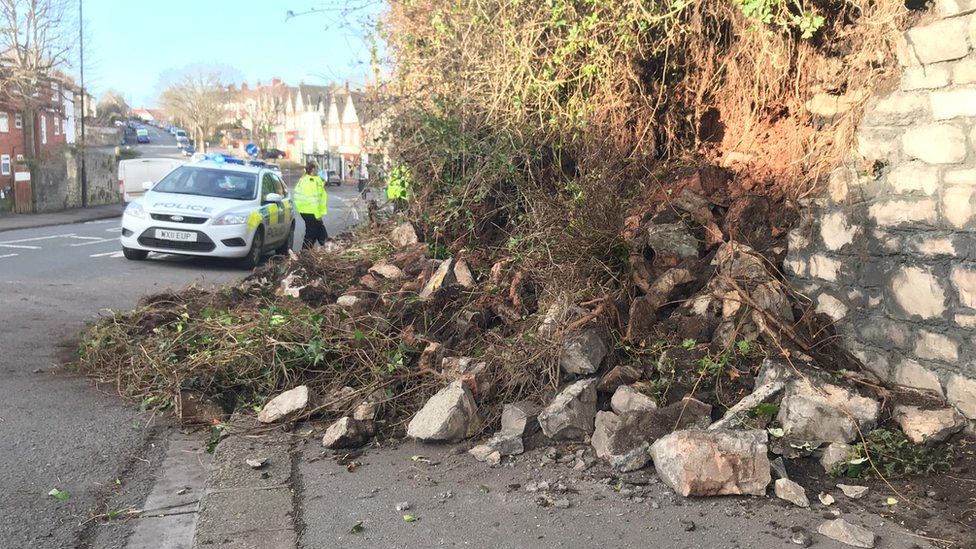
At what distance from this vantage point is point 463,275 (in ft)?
20.3

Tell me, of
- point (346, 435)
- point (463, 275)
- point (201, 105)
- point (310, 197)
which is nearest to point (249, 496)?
point (346, 435)

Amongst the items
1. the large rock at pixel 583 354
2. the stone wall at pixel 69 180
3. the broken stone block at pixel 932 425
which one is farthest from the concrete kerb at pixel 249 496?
the stone wall at pixel 69 180

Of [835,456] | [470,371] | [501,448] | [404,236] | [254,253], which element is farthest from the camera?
[254,253]

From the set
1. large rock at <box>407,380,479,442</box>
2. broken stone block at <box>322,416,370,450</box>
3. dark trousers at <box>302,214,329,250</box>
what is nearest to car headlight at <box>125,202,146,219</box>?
dark trousers at <box>302,214,329,250</box>

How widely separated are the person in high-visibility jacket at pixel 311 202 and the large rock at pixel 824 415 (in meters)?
9.82

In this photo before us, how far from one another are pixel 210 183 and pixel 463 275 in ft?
28.3

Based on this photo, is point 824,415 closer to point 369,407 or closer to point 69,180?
point 369,407

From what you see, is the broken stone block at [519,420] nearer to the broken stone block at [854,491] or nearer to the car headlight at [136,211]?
the broken stone block at [854,491]

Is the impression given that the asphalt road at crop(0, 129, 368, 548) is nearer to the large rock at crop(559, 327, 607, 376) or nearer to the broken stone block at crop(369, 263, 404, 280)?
the broken stone block at crop(369, 263, 404, 280)

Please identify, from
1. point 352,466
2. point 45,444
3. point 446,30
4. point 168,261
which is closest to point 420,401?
point 352,466

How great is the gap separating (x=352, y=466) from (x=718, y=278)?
2395mm

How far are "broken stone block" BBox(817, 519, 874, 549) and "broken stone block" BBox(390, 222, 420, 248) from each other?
4.89 meters

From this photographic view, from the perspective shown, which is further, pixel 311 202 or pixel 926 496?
pixel 311 202

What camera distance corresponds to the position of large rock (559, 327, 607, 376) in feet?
15.3
